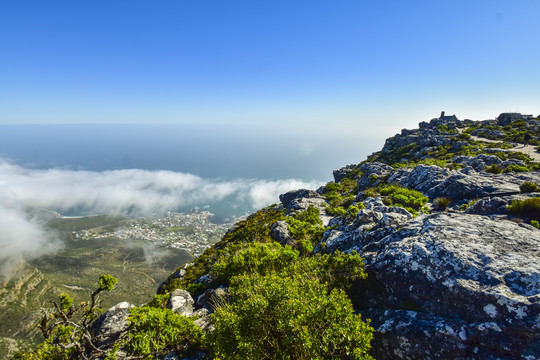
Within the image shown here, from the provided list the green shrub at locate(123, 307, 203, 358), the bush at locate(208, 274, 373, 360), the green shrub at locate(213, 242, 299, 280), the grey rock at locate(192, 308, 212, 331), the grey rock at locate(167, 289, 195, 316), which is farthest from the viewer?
the grey rock at locate(167, 289, 195, 316)

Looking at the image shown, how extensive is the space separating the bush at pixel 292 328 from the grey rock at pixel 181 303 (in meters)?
9.42

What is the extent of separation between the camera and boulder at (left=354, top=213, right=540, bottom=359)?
678 cm

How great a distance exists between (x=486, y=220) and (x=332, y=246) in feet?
30.6

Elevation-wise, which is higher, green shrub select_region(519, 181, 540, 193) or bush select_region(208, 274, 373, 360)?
green shrub select_region(519, 181, 540, 193)

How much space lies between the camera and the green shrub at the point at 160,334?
9.92 metres

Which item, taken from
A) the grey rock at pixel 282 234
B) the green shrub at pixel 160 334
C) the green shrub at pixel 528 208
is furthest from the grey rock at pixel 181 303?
the green shrub at pixel 528 208

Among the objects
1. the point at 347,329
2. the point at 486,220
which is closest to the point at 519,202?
the point at 486,220

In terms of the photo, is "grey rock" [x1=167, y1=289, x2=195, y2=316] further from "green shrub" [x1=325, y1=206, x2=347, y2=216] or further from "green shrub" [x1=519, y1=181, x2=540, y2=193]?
"green shrub" [x1=519, y1=181, x2=540, y2=193]

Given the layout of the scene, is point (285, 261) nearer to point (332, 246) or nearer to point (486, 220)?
point (332, 246)

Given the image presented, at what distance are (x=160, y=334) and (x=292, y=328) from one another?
7.14m

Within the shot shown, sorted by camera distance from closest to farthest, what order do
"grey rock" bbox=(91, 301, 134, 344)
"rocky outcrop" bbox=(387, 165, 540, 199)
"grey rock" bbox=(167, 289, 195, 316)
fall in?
"grey rock" bbox=(91, 301, 134, 344) < "grey rock" bbox=(167, 289, 195, 316) < "rocky outcrop" bbox=(387, 165, 540, 199)

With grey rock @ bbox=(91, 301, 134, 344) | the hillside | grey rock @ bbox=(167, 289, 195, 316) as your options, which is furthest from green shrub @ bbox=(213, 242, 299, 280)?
grey rock @ bbox=(91, 301, 134, 344)

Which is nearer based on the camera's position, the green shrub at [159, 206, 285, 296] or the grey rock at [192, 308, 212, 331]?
the grey rock at [192, 308, 212, 331]

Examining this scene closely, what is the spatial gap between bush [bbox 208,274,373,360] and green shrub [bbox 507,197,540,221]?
13.3 m
